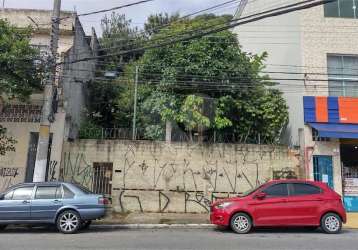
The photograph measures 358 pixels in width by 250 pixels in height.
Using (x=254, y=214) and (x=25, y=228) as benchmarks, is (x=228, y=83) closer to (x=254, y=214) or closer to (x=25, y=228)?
(x=254, y=214)

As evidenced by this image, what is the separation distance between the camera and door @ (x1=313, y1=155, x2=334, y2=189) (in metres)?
17.0

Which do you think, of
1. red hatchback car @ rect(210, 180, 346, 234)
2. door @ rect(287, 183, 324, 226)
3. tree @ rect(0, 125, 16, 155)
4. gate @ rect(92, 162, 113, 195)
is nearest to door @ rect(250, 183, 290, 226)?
red hatchback car @ rect(210, 180, 346, 234)

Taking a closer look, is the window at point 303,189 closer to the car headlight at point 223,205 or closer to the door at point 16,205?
the car headlight at point 223,205

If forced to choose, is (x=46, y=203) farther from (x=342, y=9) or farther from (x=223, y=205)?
(x=342, y=9)

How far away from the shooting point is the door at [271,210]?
1162cm

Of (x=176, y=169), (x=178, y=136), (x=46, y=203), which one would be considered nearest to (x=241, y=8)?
(x=178, y=136)

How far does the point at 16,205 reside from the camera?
1156 cm

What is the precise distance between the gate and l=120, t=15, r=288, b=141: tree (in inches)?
119

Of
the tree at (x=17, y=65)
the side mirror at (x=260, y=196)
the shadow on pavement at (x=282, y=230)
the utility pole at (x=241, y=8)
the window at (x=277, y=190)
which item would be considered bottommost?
the shadow on pavement at (x=282, y=230)

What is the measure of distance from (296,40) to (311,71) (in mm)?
1808

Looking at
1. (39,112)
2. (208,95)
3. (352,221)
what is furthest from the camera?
(208,95)

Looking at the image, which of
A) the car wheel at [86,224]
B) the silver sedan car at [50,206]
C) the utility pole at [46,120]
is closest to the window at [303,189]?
the silver sedan car at [50,206]

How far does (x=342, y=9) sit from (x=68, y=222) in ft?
51.0

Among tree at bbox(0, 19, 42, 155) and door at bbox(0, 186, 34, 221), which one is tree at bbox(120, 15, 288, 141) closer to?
tree at bbox(0, 19, 42, 155)
